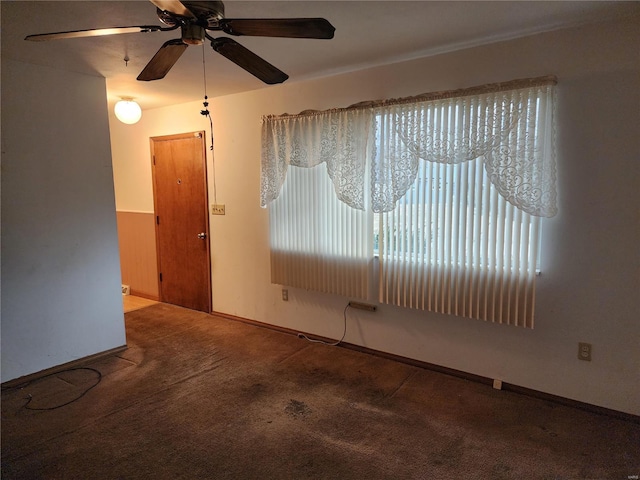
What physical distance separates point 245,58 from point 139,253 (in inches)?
160

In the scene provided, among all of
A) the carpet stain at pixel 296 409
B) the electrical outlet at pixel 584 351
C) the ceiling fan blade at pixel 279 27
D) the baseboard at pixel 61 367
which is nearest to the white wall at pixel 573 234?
the electrical outlet at pixel 584 351

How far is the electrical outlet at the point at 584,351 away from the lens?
251 centimetres

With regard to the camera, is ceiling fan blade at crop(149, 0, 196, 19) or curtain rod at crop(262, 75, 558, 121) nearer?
ceiling fan blade at crop(149, 0, 196, 19)

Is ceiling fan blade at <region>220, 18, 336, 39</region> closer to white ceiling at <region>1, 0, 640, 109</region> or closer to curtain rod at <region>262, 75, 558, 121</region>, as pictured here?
white ceiling at <region>1, 0, 640, 109</region>

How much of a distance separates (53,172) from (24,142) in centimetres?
27

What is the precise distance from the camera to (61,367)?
323 cm

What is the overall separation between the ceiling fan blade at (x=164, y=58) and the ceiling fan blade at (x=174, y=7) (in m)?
0.25

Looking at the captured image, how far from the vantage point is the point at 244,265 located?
420 cm

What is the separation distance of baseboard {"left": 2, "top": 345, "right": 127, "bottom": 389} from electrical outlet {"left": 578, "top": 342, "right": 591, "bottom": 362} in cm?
358

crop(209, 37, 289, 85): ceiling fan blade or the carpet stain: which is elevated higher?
crop(209, 37, 289, 85): ceiling fan blade

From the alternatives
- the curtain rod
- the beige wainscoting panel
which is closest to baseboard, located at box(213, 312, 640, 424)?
the curtain rod

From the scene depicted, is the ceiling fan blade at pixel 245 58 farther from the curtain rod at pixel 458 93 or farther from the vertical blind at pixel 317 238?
the vertical blind at pixel 317 238

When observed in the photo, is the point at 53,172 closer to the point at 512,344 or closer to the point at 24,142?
the point at 24,142

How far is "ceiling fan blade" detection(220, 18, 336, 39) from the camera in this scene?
1.56 meters
